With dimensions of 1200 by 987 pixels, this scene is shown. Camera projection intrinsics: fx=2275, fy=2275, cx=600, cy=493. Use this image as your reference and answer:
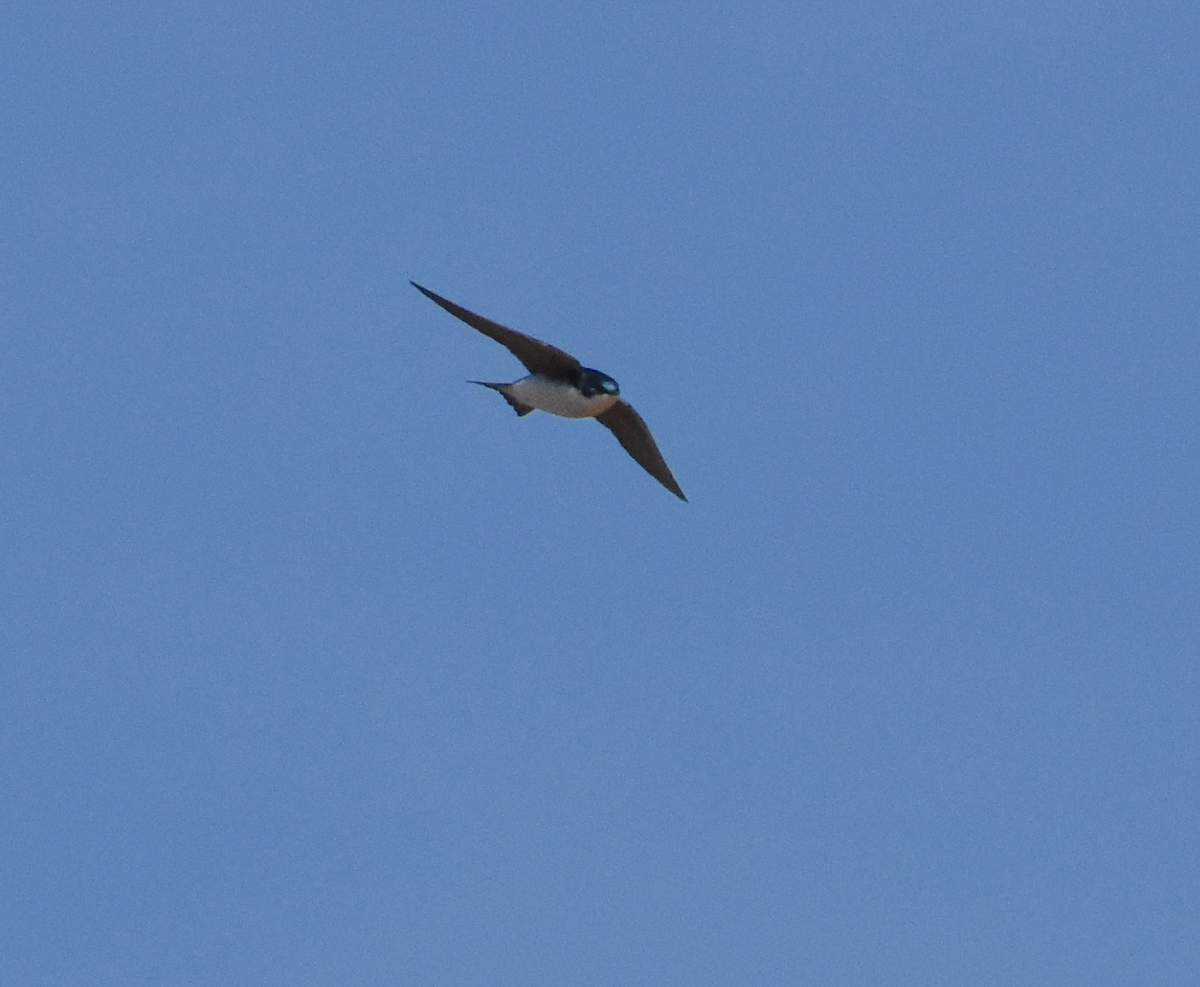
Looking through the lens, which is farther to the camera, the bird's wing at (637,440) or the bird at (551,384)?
the bird's wing at (637,440)

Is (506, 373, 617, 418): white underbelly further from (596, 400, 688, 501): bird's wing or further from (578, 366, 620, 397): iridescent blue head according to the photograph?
(596, 400, 688, 501): bird's wing

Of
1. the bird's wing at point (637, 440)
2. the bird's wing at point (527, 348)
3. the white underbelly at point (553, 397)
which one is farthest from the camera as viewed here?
the bird's wing at point (637, 440)

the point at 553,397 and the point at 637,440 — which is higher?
the point at 637,440

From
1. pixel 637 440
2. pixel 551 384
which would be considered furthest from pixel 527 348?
pixel 637 440

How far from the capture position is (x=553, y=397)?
27844 millimetres

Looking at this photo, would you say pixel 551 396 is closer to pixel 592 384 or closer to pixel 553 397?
pixel 553 397

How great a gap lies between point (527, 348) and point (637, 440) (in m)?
2.80

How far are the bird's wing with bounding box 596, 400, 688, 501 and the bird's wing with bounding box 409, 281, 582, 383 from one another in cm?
138

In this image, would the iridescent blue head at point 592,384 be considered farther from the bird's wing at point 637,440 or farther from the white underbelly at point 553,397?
the bird's wing at point 637,440

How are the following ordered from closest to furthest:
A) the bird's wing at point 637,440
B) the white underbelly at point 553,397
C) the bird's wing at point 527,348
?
the bird's wing at point 527,348
the white underbelly at point 553,397
the bird's wing at point 637,440

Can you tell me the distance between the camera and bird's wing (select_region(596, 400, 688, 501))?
95.3 ft

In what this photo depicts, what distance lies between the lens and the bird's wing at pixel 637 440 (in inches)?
1144

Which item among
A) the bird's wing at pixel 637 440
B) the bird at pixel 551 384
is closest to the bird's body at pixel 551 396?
the bird at pixel 551 384

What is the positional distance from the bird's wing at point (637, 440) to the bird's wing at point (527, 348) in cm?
138
